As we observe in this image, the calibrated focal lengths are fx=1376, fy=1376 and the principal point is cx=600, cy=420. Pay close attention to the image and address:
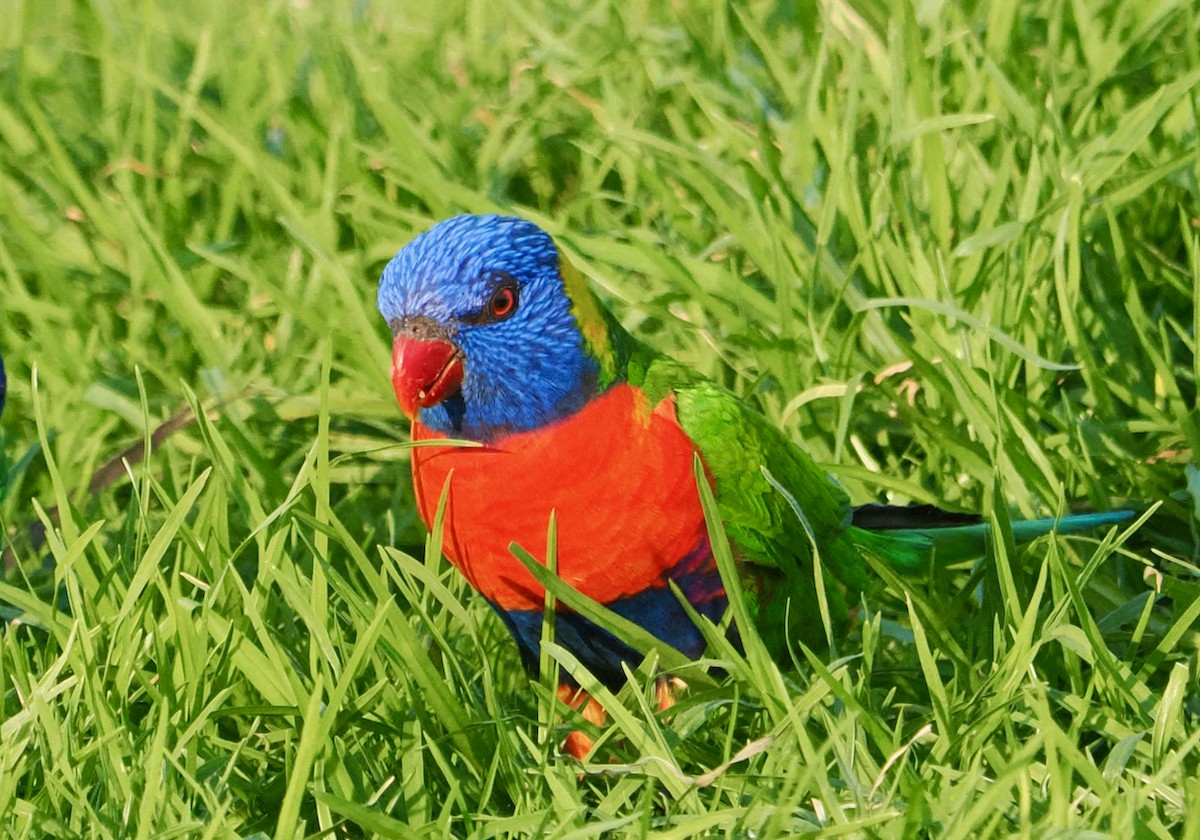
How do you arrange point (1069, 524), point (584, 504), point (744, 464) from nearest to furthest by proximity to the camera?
point (584, 504)
point (744, 464)
point (1069, 524)

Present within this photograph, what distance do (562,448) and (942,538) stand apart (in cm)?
80

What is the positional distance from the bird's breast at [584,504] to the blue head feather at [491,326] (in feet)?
0.14

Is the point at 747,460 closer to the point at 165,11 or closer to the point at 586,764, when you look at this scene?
the point at 586,764

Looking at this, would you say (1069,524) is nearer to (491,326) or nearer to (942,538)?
(942,538)

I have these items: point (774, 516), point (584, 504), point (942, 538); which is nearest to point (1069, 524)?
point (942, 538)

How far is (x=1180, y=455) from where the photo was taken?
2721 millimetres

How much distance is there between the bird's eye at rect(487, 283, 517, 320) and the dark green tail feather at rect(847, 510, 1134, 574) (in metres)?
0.75

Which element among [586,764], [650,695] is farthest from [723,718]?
[586,764]

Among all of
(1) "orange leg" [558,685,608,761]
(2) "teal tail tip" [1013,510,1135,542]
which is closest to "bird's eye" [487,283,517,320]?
(1) "orange leg" [558,685,608,761]

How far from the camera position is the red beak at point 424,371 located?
2.15m

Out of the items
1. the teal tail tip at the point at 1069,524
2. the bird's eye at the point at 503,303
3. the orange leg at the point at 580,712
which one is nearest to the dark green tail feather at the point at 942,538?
the teal tail tip at the point at 1069,524

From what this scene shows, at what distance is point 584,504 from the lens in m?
2.13

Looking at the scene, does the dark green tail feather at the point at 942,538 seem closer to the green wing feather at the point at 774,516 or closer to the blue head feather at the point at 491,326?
the green wing feather at the point at 774,516

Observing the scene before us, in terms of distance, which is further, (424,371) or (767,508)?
(767,508)
